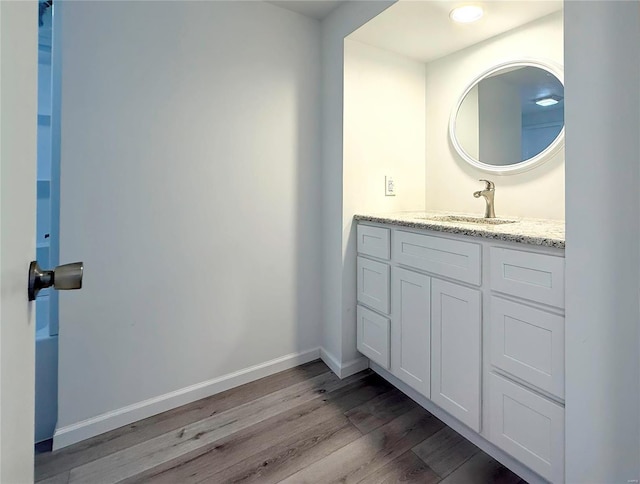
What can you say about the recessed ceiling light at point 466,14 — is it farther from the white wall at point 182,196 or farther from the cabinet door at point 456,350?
the cabinet door at point 456,350

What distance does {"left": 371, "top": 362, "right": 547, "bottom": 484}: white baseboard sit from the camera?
4.28 feet

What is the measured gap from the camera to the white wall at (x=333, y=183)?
77.9 inches

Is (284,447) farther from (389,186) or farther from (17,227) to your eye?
(389,186)

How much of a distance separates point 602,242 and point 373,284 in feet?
3.70

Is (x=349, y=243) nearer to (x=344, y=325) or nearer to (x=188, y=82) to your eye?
(x=344, y=325)

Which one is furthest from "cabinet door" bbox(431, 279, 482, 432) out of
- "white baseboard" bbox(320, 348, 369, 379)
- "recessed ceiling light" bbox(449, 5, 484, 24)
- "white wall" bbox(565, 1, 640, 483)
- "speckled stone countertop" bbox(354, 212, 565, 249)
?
"recessed ceiling light" bbox(449, 5, 484, 24)

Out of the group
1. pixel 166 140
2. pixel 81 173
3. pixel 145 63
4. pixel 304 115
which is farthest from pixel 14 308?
pixel 304 115

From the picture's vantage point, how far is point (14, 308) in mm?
470

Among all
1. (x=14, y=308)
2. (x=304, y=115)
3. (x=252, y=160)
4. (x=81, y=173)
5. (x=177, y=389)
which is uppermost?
(x=304, y=115)

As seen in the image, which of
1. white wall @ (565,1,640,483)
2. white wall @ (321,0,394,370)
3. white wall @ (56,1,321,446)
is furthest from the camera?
white wall @ (321,0,394,370)

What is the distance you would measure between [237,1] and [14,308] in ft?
6.37

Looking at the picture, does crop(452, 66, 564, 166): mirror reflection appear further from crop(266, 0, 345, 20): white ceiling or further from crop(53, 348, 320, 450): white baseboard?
crop(53, 348, 320, 450): white baseboard

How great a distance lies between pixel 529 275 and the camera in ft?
3.84

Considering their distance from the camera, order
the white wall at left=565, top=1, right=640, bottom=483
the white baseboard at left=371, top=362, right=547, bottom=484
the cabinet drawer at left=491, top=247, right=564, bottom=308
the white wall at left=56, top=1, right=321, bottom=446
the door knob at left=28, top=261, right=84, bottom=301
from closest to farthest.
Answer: the door knob at left=28, top=261, right=84, bottom=301, the white wall at left=565, top=1, right=640, bottom=483, the cabinet drawer at left=491, top=247, right=564, bottom=308, the white baseboard at left=371, top=362, right=547, bottom=484, the white wall at left=56, top=1, right=321, bottom=446
